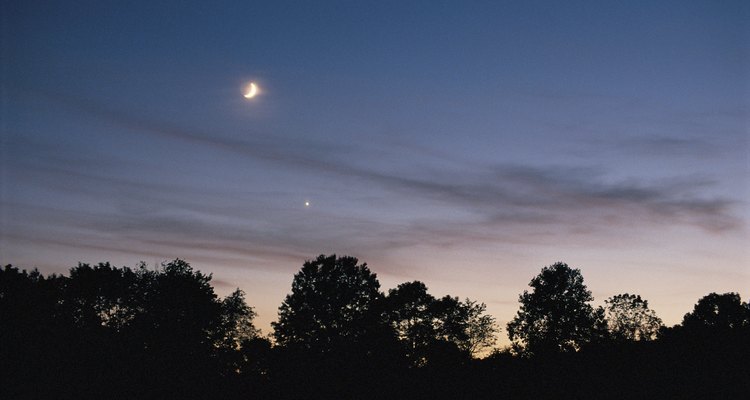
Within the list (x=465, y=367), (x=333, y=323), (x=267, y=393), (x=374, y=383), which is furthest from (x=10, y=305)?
(x=465, y=367)

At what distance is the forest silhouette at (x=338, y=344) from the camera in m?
46.4

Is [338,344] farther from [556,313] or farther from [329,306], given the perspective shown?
[556,313]

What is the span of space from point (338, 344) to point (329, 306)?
6.11 meters

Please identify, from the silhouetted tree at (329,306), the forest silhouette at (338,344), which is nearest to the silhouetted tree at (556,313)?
the forest silhouette at (338,344)

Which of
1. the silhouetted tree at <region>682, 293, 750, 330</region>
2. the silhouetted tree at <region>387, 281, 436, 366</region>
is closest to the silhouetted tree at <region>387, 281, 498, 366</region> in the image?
the silhouetted tree at <region>387, 281, 436, 366</region>

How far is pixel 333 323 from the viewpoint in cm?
7994

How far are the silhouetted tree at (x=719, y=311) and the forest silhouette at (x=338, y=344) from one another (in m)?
0.28

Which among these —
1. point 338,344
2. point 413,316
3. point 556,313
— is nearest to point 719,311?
point 556,313

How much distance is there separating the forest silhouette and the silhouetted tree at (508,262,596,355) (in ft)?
0.67

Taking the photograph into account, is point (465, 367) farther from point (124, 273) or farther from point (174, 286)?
point (124, 273)

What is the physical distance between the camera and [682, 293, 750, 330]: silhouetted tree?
343 ft

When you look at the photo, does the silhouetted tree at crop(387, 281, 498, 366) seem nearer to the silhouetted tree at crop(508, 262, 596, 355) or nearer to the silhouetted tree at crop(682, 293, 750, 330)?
the silhouetted tree at crop(508, 262, 596, 355)

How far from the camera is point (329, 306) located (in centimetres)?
8088

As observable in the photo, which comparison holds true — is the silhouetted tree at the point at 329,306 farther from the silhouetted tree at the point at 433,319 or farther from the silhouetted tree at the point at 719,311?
the silhouetted tree at the point at 719,311
